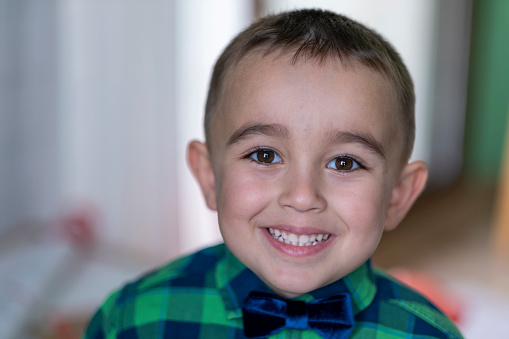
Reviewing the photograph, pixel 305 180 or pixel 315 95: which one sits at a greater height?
pixel 315 95

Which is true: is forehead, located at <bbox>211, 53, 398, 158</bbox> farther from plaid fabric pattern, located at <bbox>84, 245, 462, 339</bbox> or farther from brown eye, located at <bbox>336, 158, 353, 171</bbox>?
plaid fabric pattern, located at <bbox>84, 245, 462, 339</bbox>

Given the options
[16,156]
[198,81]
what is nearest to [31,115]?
[16,156]

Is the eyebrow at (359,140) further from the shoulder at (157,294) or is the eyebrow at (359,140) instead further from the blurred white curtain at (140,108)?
the blurred white curtain at (140,108)

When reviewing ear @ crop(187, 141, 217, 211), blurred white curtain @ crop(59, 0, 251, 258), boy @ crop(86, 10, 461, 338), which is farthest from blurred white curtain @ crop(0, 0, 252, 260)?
boy @ crop(86, 10, 461, 338)

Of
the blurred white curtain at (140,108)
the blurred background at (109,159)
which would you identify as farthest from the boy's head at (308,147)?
the blurred white curtain at (140,108)

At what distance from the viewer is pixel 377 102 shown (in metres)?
0.86

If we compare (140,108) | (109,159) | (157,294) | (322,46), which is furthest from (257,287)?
(109,159)

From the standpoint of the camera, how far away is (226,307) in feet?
3.23

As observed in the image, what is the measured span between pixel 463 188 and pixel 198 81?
205cm

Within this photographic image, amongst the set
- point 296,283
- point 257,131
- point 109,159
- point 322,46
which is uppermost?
point 322,46

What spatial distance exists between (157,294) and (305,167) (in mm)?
360

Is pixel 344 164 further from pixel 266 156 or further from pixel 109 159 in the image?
pixel 109 159

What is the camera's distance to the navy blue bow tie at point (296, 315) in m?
0.92

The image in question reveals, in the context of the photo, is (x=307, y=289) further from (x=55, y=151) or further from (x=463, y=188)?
(x=463, y=188)
